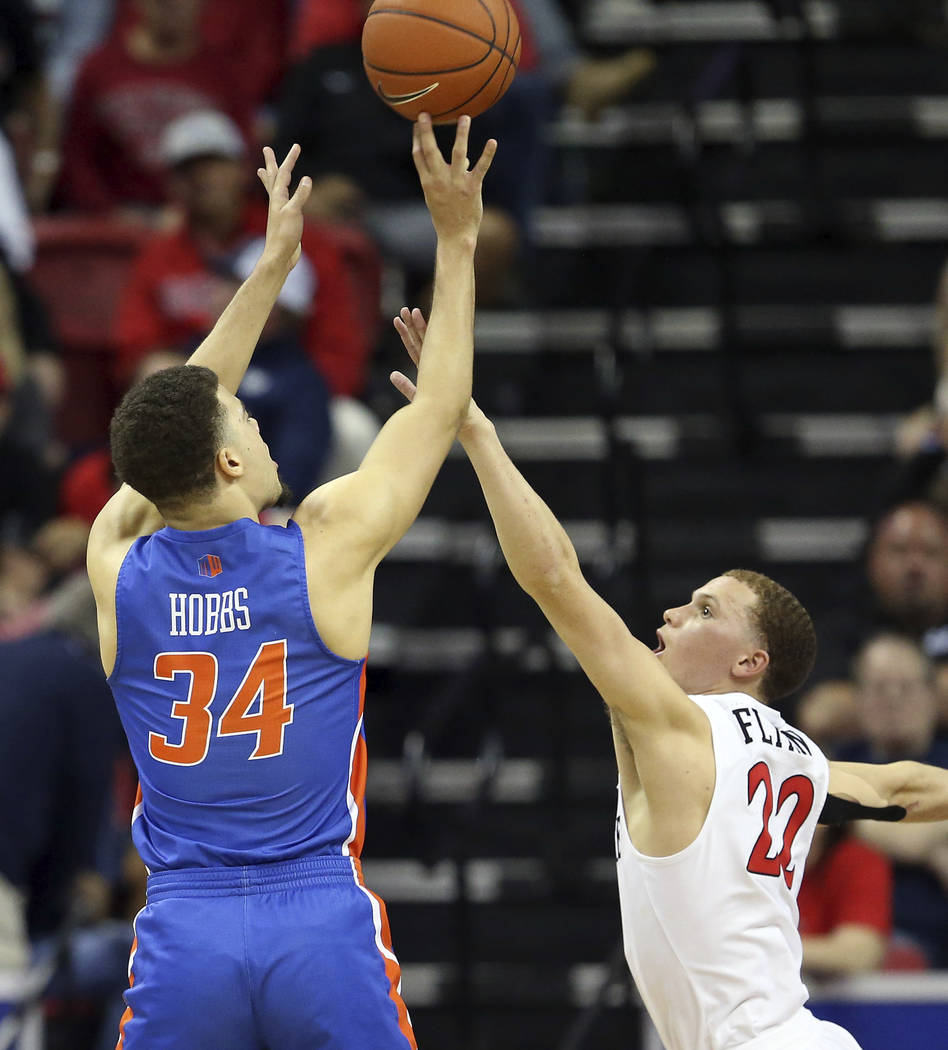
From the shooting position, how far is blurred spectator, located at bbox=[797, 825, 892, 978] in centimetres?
675

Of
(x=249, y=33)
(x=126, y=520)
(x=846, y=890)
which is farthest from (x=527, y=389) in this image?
(x=126, y=520)

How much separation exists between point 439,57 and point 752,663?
1655 millimetres

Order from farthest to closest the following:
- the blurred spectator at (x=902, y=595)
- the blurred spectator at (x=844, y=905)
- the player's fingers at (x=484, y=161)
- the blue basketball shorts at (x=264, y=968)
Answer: the blurred spectator at (x=902, y=595), the blurred spectator at (x=844, y=905), the player's fingers at (x=484, y=161), the blue basketball shorts at (x=264, y=968)

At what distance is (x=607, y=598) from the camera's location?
8.10 metres

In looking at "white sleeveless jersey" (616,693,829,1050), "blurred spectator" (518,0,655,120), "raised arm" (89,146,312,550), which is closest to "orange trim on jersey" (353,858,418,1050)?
"white sleeveless jersey" (616,693,829,1050)

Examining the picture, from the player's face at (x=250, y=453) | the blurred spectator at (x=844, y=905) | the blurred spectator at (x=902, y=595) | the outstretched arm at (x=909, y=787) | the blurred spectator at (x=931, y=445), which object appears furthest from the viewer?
the blurred spectator at (x=931, y=445)

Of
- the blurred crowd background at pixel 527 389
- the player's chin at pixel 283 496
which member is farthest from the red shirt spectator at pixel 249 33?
the player's chin at pixel 283 496

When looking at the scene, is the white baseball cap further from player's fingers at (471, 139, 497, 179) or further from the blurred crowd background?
player's fingers at (471, 139, 497, 179)

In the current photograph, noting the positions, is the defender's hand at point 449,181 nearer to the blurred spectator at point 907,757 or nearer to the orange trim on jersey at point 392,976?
the orange trim on jersey at point 392,976

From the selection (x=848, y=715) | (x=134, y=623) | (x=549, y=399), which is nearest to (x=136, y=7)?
(x=549, y=399)

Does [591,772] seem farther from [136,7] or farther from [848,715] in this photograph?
[136,7]

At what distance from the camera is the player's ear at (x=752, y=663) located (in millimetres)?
4656

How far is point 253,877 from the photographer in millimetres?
4074

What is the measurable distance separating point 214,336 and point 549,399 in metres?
5.06
